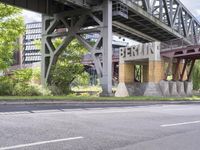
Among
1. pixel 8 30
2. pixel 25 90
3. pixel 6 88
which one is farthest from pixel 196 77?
pixel 6 88

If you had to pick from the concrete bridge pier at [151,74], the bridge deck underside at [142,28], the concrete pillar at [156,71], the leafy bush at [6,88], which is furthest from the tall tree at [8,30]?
the concrete pillar at [156,71]

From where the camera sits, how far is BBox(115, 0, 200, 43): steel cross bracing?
46.8 meters

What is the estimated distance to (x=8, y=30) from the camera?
33406mm

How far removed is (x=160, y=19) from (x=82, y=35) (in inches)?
661

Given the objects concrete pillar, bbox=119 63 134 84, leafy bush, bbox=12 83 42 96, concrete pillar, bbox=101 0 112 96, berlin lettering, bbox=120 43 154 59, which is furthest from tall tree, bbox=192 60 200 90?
leafy bush, bbox=12 83 42 96

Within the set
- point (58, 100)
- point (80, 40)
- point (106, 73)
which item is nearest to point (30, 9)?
point (80, 40)

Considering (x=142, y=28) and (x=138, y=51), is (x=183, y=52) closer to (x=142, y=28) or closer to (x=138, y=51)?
(x=138, y=51)

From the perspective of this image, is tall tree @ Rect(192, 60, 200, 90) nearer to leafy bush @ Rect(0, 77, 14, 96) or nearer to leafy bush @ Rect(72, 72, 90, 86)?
leafy bush @ Rect(72, 72, 90, 86)

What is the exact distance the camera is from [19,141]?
823cm

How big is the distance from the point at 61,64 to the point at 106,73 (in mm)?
6775

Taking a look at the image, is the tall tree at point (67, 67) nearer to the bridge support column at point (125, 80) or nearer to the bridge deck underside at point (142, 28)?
the bridge deck underside at point (142, 28)

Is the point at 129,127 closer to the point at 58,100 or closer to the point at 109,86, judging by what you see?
the point at 58,100

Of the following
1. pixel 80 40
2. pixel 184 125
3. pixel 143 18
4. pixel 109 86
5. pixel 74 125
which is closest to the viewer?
pixel 74 125

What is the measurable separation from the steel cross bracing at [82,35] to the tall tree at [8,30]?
293 inches
